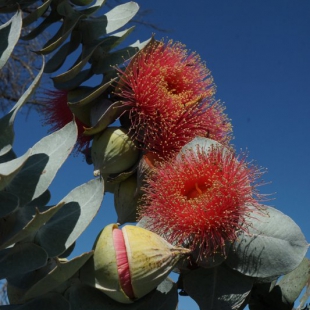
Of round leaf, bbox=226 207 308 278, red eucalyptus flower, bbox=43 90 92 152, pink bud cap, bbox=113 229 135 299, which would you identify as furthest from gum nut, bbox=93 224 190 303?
red eucalyptus flower, bbox=43 90 92 152

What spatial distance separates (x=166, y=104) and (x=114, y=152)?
0.11 metres

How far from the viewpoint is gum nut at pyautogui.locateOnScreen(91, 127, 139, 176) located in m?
0.83

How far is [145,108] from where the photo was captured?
2.85 feet

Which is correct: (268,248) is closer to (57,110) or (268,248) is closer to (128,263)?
(128,263)

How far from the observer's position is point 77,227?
24.4 inches

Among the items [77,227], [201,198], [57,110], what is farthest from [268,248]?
[57,110]

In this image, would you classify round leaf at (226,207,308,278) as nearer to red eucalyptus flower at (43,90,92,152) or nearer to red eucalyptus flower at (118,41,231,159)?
red eucalyptus flower at (118,41,231,159)

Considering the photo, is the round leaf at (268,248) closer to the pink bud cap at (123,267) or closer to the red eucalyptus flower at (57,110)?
the pink bud cap at (123,267)

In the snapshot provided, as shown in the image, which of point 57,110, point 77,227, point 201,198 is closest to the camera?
point 77,227

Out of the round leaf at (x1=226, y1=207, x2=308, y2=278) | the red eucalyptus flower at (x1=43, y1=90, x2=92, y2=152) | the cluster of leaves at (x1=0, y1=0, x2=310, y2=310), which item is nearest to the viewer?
the cluster of leaves at (x1=0, y1=0, x2=310, y2=310)

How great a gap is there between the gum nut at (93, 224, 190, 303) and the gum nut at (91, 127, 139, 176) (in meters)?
0.18

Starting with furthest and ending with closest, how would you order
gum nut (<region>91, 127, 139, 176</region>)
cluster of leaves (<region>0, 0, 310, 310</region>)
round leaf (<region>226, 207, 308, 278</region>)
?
gum nut (<region>91, 127, 139, 176</region>) → round leaf (<region>226, 207, 308, 278</region>) → cluster of leaves (<region>0, 0, 310, 310</region>)

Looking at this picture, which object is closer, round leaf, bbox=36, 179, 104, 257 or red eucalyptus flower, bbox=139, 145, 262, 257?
round leaf, bbox=36, 179, 104, 257

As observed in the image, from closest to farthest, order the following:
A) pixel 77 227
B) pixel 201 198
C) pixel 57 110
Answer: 1. pixel 77 227
2. pixel 201 198
3. pixel 57 110
